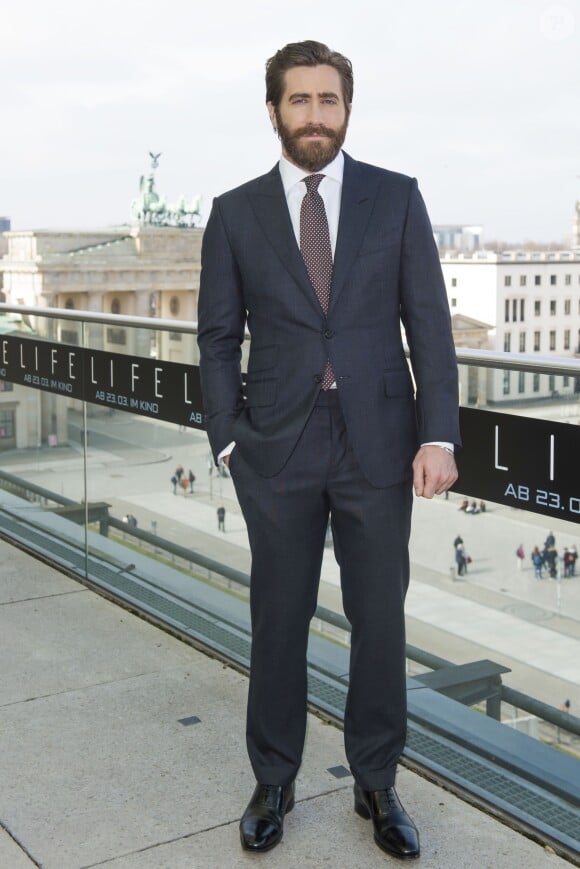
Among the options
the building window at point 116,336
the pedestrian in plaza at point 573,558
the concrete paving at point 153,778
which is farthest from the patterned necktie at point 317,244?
the building window at point 116,336

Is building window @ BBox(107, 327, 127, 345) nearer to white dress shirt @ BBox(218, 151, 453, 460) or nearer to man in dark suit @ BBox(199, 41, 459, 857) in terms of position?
man in dark suit @ BBox(199, 41, 459, 857)

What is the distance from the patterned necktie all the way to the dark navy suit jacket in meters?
0.02

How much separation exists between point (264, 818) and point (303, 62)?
4.55ft

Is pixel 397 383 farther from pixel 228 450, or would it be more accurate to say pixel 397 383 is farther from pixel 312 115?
pixel 312 115

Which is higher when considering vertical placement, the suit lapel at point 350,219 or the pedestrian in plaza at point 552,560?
the suit lapel at point 350,219

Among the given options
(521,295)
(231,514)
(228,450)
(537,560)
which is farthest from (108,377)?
(521,295)

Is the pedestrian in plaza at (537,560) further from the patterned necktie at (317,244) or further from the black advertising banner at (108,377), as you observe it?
the black advertising banner at (108,377)

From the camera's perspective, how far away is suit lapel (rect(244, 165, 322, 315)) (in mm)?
2041

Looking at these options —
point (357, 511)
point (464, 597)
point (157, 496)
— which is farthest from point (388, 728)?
point (157, 496)

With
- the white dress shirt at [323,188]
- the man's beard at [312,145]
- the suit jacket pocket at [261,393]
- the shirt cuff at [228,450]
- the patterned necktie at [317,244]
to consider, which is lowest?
the shirt cuff at [228,450]

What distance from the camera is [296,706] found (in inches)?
87.8

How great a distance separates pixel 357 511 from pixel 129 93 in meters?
155

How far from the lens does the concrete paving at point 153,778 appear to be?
7.09 feet

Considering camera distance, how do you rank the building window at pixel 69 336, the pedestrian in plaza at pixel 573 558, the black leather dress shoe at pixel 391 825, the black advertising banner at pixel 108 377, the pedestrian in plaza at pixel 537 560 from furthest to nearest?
the building window at pixel 69 336 < the black advertising banner at pixel 108 377 < the pedestrian in plaza at pixel 537 560 < the pedestrian in plaza at pixel 573 558 < the black leather dress shoe at pixel 391 825
